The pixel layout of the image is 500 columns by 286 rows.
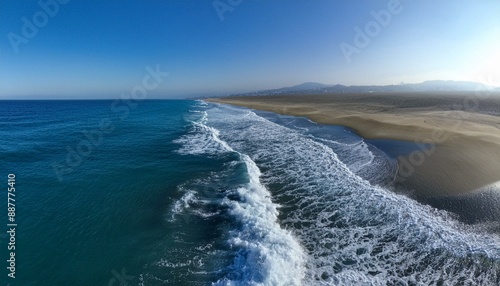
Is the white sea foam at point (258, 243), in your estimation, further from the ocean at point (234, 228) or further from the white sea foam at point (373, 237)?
the white sea foam at point (373, 237)

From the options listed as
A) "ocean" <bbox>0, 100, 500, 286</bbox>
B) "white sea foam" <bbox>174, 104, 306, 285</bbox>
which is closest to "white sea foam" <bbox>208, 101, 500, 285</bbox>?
"ocean" <bbox>0, 100, 500, 286</bbox>

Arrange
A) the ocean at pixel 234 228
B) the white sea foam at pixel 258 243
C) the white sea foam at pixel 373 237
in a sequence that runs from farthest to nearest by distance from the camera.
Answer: the ocean at pixel 234 228
the white sea foam at pixel 373 237
the white sea foam at pixel 258 243

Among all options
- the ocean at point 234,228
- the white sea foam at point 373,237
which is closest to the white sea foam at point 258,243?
the ocean at point 234,228

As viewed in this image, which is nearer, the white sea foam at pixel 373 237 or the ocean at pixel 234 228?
the white sea foam at pixel 373 237

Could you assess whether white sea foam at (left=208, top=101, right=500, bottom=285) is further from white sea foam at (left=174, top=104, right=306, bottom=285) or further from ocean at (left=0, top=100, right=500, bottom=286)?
white sea foam at (left=174, top=104, right=306, bottom=285)

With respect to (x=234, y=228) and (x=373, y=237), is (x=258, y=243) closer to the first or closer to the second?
(x=234, y=228)

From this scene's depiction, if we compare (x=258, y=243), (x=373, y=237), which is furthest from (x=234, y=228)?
(x=373, y=237)

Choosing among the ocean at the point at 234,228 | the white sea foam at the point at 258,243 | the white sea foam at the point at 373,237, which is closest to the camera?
the white sea foam at the point at 258,243

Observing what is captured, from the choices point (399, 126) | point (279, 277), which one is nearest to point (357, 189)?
point (279, 277)
